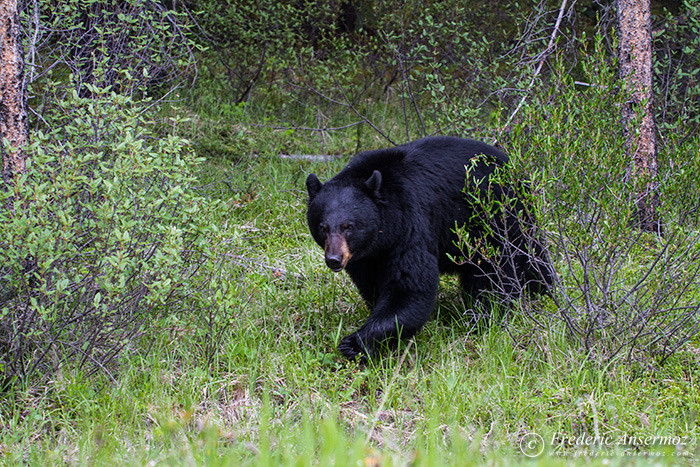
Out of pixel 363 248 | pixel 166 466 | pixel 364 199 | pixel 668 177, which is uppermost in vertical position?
pixel 668 177

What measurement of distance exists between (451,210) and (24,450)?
9.65 feet

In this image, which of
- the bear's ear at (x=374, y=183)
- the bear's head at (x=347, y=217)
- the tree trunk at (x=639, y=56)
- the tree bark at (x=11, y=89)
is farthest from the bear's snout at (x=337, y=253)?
the tree trunk at (x=639, y=56)

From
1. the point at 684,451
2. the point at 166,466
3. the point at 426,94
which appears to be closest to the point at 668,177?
the point at 684,451

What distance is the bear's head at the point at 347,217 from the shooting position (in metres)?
4.04

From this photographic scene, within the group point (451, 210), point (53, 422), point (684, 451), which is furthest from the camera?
point (451, 210)

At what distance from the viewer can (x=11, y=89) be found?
11.4 feet

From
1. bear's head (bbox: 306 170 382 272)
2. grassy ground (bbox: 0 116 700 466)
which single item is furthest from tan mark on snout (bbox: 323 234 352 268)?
grassy ground (bbox: 0 116 700 466)

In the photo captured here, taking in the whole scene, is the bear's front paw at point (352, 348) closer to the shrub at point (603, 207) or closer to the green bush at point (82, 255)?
the shrub at point (603, 207)

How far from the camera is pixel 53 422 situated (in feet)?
10.4

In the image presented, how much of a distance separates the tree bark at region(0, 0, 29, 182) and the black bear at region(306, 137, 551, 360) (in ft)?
5.80

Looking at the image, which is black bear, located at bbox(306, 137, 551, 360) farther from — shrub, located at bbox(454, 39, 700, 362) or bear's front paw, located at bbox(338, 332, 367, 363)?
shrub, located at bbox(454, 39, 700, 362)

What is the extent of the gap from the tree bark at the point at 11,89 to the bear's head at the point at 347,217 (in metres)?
1.76

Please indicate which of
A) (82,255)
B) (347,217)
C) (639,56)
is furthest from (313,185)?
(639,56)

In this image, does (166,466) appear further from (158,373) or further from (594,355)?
(594,355)
